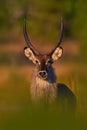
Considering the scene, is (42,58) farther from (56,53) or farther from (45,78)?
(56,53)

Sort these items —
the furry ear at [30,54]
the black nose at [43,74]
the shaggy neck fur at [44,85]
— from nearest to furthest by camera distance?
the black nose at [43,74] < the shaggy neck fur at [44,85] < the furry ear at [30,54]

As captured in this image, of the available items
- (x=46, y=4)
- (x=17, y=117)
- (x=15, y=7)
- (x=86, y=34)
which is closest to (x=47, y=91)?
(x=17, y=117)

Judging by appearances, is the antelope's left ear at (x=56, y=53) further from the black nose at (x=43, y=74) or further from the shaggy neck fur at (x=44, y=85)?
the black nose at (x=43, y=74)

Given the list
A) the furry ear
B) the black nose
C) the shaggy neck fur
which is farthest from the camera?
the furry ear

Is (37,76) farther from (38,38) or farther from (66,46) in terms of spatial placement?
(66,46)

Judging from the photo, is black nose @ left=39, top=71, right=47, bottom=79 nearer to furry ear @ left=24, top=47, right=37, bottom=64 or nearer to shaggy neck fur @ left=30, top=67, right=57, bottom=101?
shaggy neck fur @ left=30, top=67, right=57, bottom=101

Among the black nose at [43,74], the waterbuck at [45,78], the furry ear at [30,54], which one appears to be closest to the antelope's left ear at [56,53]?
the waterbuck at [45,78]

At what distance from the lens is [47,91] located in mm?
9133

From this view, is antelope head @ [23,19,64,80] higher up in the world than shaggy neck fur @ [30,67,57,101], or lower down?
higher up

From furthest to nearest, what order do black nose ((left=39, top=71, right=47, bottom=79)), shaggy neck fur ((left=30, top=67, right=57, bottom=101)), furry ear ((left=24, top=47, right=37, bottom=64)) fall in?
furry ear ((left=24, top=47, right=37, bottom=64)) → shaggy neck fur ((left=30, top=67, right=57, bottom=101)) → black nose ((left=39, top=71, right=47, bottom=79))

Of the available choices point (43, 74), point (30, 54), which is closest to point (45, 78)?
point (43, 74)

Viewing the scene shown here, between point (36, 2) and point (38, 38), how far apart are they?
5.60 ft

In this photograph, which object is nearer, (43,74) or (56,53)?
(43,74)

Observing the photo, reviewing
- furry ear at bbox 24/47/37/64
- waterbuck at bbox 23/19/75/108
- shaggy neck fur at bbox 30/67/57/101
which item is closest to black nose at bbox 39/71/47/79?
waterbuck at bbox 23/19/75/108
